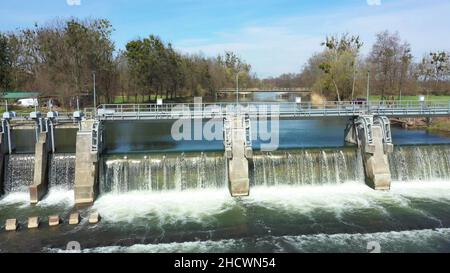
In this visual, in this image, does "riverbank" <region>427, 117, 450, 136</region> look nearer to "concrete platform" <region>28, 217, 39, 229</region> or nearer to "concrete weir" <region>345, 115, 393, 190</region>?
"concrete weir" <region>345, 115, 393, 190</region>

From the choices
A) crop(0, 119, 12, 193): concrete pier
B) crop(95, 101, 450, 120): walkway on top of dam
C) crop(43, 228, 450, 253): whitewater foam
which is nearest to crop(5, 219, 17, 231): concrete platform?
crop(43, 228, 450, 253): whitewater foam

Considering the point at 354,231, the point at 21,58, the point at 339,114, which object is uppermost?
the point at 21,58

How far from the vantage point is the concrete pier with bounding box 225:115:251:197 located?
27406mm

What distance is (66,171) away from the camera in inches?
1124

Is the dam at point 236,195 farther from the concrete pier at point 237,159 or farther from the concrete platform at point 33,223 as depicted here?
the concrete platform at point 33,223

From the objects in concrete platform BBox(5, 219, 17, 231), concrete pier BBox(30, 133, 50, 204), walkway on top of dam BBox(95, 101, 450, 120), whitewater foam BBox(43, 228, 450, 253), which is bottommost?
whitewater foam BBox(43, 228, 450, 253)

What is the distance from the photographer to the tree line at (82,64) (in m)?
58.7

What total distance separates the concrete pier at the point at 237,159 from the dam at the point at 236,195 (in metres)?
0.12

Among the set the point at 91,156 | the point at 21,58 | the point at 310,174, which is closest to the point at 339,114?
the point at 310,174

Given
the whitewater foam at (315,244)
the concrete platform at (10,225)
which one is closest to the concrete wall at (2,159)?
the concrete platform at (10,225)

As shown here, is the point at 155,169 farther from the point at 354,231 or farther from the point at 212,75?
the point at 212,75

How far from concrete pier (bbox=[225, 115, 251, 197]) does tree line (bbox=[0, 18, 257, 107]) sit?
110 feet

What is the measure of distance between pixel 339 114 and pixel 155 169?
49.0ft

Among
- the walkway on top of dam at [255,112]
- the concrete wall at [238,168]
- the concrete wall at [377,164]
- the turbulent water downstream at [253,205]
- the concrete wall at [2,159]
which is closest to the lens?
the turbulent water downstream at [253,205]
